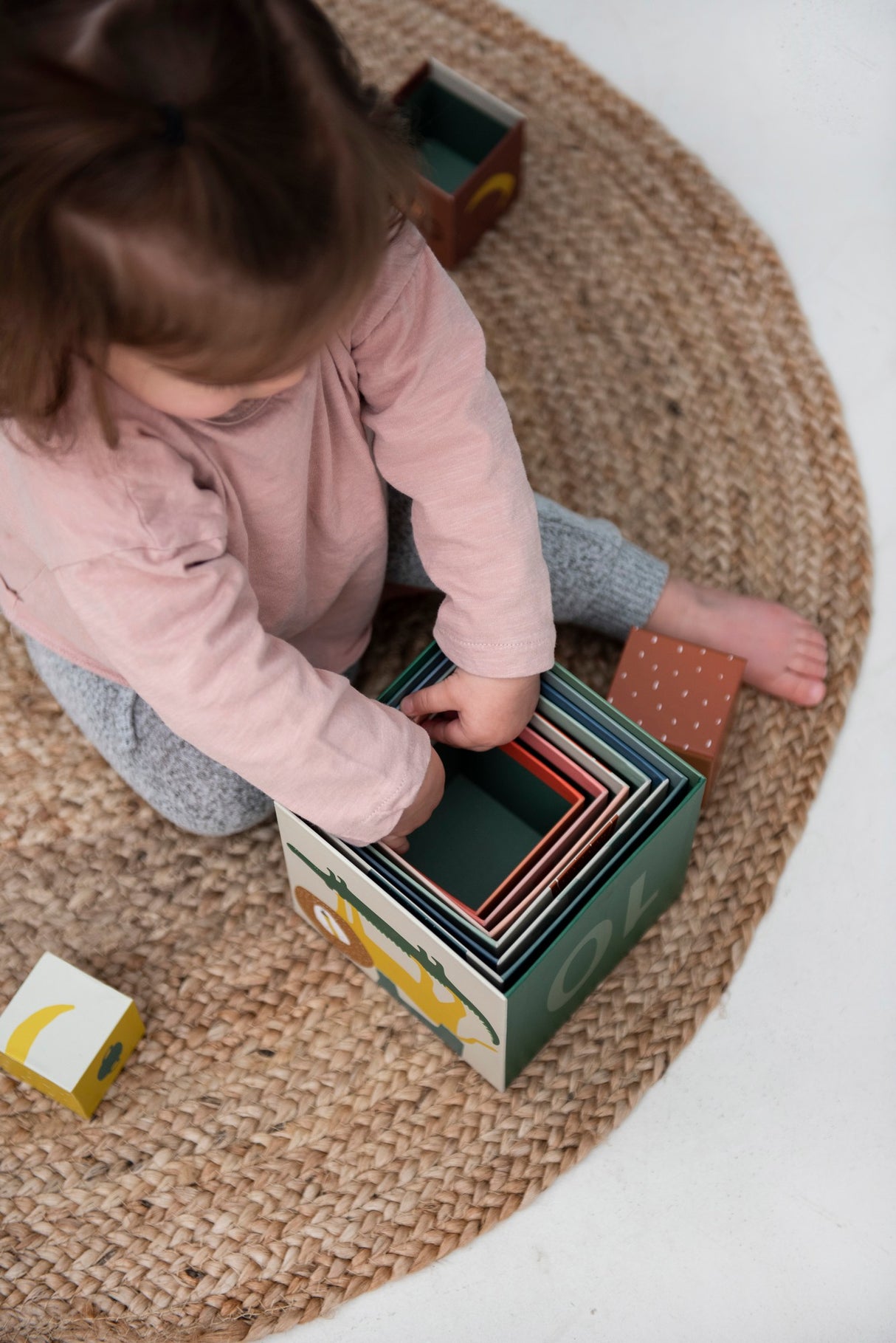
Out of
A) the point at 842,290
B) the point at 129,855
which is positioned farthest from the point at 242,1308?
the point at 842,290

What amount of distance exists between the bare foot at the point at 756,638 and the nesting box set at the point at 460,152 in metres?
0.38

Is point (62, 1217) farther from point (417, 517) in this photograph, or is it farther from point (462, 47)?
point (462, 47)

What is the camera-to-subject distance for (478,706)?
0.81 m

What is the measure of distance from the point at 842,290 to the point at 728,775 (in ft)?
1.61

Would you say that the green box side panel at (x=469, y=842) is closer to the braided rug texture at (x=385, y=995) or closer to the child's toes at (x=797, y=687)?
the braided rug texture at (x=385, y=995)

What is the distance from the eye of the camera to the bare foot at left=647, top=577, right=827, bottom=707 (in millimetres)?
1006

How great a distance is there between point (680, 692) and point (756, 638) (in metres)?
0.11

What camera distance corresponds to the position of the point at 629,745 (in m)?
0.81

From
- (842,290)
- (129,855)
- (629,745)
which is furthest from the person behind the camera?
(842,290)

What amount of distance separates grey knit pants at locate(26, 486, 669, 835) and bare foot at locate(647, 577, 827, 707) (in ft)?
0.06

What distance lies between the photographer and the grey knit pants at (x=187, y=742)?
35.7 inches

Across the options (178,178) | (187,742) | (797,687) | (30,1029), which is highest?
(178,178)

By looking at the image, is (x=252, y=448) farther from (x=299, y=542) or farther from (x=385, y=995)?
(x=385, y=995)

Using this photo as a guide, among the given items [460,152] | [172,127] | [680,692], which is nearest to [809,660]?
[680,692]
